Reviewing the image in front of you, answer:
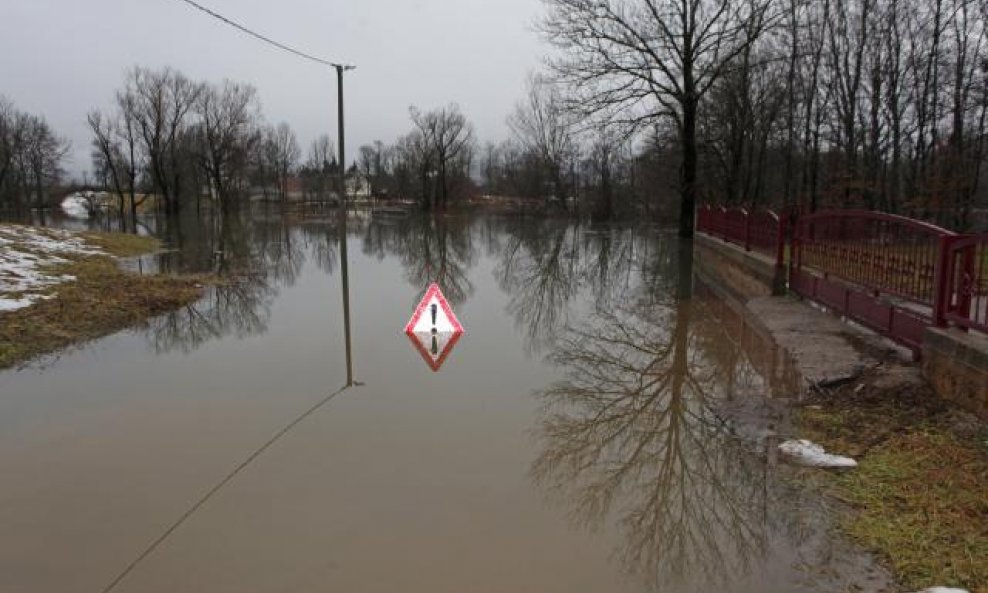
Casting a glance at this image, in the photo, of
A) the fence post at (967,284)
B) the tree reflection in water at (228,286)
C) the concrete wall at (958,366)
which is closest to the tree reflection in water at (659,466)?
the concrete wall at (958,366)

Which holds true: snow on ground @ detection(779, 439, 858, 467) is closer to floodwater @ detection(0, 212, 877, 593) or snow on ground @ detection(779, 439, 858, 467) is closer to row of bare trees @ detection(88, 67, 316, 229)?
floodwater @ detection(0, 212, 877, 593)

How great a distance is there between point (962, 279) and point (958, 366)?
815 millimetres

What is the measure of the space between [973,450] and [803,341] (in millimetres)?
3511

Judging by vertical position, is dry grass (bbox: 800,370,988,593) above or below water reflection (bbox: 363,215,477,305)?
below

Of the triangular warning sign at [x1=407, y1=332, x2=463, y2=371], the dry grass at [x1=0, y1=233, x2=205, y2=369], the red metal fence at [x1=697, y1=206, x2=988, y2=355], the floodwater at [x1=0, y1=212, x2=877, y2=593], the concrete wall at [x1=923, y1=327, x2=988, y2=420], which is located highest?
the red metal fence at [x1=697, y1=206, x2=988, y2=355]

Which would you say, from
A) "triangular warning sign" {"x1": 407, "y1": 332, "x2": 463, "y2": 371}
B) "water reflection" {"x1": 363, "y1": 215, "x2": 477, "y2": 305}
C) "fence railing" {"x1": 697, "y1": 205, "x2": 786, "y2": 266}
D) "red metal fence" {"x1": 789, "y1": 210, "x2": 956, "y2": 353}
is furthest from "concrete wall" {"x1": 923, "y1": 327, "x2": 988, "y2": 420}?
"water reflection" {"x1": 363, "y1": 215, "x2": 477, "y2": 305}

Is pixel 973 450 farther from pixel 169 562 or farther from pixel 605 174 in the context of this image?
pixel 605 174

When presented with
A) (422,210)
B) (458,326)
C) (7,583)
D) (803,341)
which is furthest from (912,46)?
(422,210)

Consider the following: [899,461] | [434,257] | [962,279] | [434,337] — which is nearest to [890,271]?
[962,279]

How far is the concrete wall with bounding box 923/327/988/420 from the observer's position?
4.88 meters

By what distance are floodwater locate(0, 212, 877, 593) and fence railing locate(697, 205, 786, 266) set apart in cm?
300

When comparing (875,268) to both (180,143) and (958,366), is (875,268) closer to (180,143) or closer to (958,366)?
(958,366)

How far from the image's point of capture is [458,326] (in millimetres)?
9445

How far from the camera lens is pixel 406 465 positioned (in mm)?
4695
